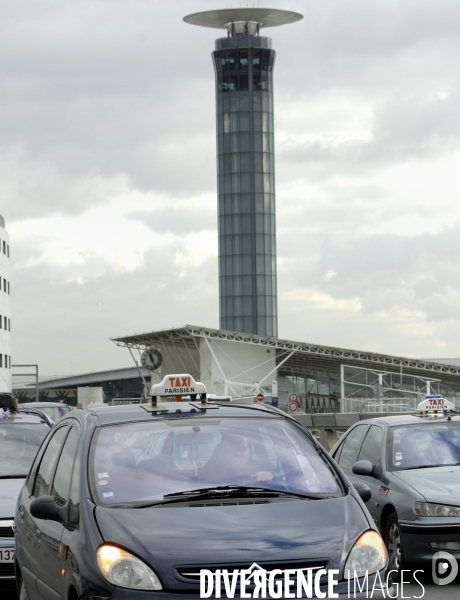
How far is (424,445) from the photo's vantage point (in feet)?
36.7

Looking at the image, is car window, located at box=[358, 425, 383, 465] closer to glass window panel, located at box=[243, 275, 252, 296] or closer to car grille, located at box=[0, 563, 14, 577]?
car grille, located at box=[0, 563, 14, 577]

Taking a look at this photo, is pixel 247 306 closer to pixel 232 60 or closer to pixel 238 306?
pixel 238 306

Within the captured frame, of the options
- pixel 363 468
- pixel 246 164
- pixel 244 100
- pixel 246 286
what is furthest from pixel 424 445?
pixel 246 286

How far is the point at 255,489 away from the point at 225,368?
72.6 meters

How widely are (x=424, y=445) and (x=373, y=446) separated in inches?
22.5

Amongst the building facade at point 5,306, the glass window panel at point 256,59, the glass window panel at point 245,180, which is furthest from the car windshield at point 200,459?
the glass window panel at point 245,180

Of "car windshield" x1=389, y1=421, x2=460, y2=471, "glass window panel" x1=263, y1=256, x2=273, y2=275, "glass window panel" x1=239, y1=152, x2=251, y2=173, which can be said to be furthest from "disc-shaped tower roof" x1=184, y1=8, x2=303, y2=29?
"car windshield" x1=389, y1=421, x2=460, y2=471

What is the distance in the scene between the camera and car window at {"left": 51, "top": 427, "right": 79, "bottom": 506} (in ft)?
21.3

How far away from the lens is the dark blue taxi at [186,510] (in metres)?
5.30

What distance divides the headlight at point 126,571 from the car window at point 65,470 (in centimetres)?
101

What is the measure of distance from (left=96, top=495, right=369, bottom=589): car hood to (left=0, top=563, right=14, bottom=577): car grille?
3.44 metres

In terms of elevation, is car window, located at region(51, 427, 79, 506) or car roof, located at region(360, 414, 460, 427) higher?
car roof, located at region(360, 414, 460, 427)

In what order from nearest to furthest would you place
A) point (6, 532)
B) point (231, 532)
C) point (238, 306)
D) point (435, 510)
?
1. point (231, 532)
2. point (6, 532)
3. point (435, 510)
4. point (238, 306)

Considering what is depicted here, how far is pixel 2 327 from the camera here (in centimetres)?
10262
